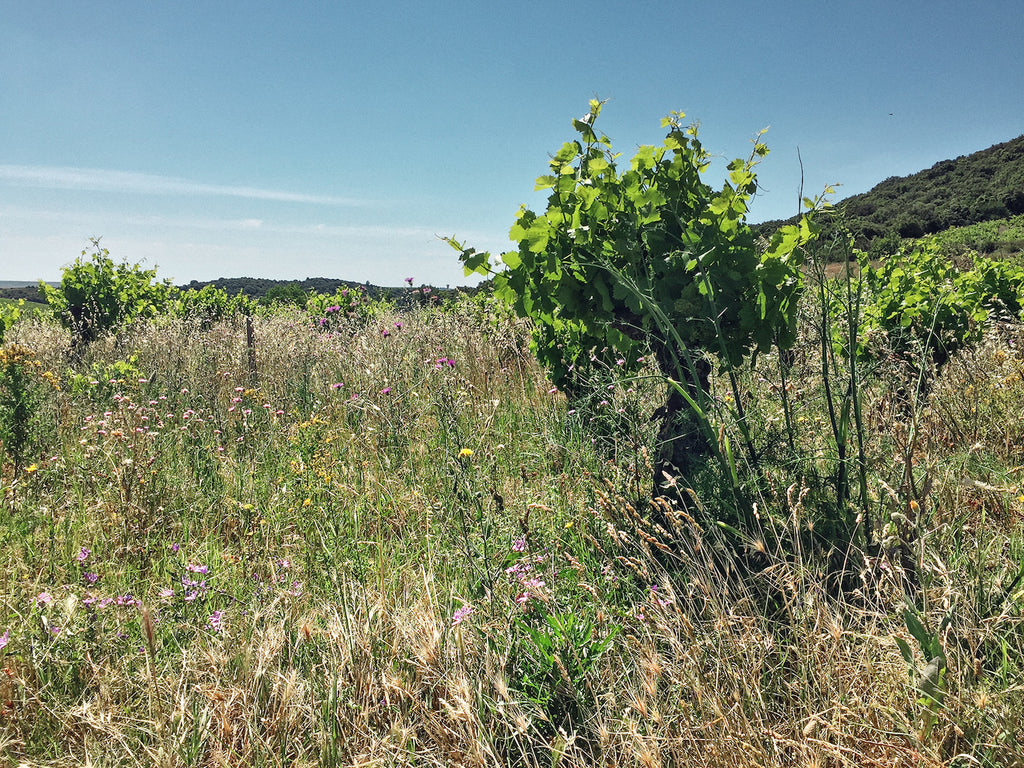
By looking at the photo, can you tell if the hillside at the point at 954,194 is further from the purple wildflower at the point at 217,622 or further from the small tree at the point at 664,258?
the purple wildflower at the point at 217,622

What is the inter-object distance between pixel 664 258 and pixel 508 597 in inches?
65.8

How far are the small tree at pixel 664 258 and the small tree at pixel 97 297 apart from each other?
915 centimetres

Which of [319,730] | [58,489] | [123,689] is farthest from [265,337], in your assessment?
[319,730]

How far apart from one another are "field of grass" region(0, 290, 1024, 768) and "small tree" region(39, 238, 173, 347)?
6.93 m

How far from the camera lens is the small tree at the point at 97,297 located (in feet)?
32.6

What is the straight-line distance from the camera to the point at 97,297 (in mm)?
10258

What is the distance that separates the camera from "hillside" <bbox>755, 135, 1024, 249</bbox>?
3775cm

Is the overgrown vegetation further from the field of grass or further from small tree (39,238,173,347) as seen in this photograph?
small tree (39,238,173,347)

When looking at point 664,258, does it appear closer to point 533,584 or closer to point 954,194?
point 533,584

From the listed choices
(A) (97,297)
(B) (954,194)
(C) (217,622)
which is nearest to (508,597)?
(C) (217,622)

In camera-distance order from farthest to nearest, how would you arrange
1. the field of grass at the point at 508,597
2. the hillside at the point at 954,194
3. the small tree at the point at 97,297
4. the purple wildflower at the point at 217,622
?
1. the hillside at the point at 954,194
2. the small tree at the point at 97,297
3. the purple wildflower at the point at 217,622
4. the field of grass at the point at 508,597

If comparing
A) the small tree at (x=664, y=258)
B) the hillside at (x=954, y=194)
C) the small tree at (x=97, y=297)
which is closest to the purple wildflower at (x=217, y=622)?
the small tree at (x=664, y=258)

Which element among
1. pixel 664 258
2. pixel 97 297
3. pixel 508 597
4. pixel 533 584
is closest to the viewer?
pixel 533 584

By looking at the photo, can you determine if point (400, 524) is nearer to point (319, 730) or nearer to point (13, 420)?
point (319, 730)
